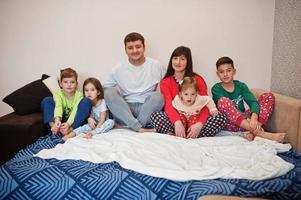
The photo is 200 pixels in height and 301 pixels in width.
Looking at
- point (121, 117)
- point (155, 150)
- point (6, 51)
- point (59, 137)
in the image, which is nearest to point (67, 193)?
point (155, 150)

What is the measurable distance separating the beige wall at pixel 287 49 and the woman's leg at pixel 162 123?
3.62 feet

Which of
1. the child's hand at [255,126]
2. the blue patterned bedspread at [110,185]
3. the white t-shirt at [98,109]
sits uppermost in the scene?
the white t-shirt at [98,109]

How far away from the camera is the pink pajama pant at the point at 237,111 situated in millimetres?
1968

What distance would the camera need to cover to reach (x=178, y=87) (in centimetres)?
221

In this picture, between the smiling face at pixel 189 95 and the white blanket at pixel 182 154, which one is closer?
the white blanket at pixel 182 154

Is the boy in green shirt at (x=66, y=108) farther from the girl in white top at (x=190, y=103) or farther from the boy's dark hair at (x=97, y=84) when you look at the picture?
the girl in white top at (x=190, y=103)

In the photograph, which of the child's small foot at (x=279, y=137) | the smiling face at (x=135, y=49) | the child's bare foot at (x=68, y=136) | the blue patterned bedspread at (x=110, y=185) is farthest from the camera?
the smiling face at (x=135, y=49)

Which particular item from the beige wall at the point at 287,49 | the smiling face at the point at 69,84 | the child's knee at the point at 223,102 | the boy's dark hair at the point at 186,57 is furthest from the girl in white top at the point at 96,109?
the beige wall at the point at 287,49

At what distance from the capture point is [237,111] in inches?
78.3

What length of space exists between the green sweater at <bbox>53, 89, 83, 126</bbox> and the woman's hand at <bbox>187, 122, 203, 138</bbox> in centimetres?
94

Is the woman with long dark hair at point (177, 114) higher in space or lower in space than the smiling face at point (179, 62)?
lower

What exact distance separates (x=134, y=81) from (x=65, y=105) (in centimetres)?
63

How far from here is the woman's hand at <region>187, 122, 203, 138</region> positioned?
1.92 meters

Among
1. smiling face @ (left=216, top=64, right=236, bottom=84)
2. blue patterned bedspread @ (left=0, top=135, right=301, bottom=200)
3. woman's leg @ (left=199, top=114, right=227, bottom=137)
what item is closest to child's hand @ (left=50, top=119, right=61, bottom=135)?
blue patterned bedspread @ (left=0, top=135, right=301, bottom=200)
